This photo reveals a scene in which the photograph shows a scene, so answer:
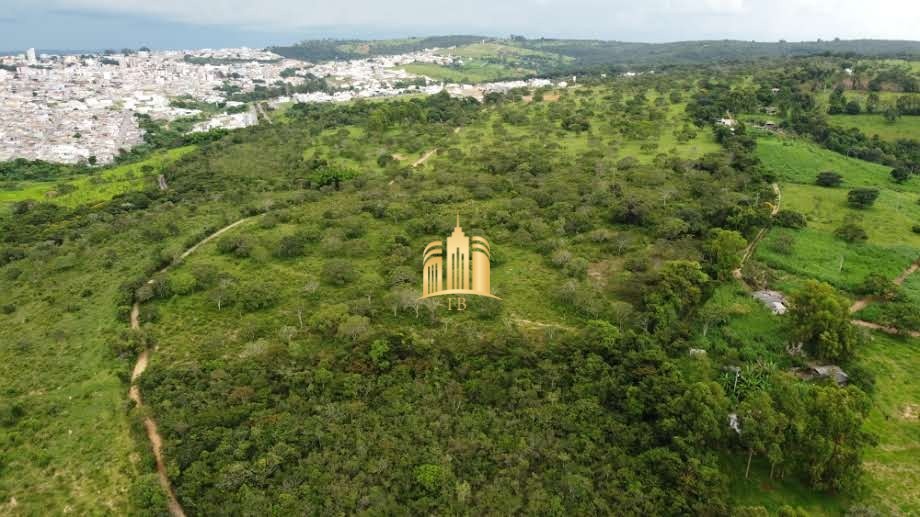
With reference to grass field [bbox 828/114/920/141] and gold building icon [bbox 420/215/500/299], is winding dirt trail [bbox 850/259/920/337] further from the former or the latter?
grass field [bbox 828/114/920/141]

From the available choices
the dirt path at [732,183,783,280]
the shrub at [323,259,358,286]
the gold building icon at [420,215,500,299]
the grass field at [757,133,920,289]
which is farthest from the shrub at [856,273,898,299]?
the shrub at [323,259,358,286]

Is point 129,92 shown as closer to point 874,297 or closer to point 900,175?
point 900,175

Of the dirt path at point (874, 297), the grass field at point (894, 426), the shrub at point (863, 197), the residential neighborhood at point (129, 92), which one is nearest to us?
the grass field at point (894, 426)

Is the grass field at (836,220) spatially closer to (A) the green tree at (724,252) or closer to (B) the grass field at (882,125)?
(A) the green tree at (724,252)

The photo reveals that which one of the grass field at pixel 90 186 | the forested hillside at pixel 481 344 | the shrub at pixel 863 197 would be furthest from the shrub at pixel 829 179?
the grass field at pixel 90 186

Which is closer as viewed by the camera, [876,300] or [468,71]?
[876,300]

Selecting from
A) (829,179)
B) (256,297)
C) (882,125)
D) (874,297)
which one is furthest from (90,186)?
(882,125)
